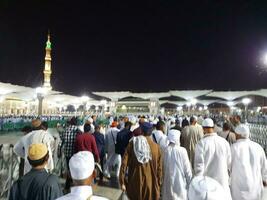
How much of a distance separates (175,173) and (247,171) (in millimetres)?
965

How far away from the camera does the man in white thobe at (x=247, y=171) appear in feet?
13.3

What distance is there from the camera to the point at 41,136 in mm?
4574

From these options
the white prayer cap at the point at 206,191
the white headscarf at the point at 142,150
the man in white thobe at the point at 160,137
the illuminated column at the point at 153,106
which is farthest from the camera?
the illuminated column at the point at 153,106

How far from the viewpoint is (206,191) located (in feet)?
4.84

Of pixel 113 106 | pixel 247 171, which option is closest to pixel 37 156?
pixel 247 171

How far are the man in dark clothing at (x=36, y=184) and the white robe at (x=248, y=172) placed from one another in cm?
263

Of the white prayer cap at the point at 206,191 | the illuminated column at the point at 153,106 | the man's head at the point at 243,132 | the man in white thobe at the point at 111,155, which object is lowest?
the man in white thobe at the point at 111,155

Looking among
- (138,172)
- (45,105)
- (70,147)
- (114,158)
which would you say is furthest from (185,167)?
(45,105)

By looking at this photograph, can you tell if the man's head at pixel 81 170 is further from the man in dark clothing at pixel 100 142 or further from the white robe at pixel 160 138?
the man in dark clothing at pixel 100 142

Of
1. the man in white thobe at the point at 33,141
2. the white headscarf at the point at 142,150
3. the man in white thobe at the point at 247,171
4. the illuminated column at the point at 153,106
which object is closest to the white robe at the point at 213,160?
the man in white thobe at the point at 247,171

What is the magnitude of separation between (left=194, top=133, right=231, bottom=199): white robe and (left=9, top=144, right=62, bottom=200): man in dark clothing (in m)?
2.39

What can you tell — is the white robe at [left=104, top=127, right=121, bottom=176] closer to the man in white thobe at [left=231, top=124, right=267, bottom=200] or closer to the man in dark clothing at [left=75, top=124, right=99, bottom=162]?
the man in dark clothing at [left=75, top=124, right=99, bottom=162]

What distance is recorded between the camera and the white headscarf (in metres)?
4.01

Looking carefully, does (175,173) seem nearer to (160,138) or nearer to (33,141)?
(160,138)
